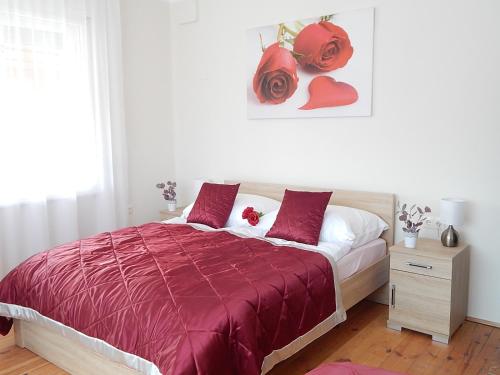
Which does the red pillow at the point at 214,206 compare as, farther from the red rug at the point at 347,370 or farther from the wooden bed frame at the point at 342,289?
the red rug at the point at 347,370

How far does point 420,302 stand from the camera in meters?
2.85

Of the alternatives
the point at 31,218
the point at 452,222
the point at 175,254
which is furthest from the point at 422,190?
the point at 31,218

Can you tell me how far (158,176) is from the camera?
4629 millimetres

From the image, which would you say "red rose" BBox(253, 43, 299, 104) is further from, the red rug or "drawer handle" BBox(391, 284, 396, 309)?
the red rug

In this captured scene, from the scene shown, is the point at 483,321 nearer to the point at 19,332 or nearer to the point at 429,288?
the point at 429,288

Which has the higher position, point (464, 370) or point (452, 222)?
point (452, 222)

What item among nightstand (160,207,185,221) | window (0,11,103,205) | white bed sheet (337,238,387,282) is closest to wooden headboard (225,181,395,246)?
white bed sheet (337,238,387,282)

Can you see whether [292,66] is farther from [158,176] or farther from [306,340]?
[306,340]

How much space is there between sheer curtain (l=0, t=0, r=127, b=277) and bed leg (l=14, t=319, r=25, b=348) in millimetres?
746

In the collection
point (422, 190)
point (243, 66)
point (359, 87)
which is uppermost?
point (243, 66)

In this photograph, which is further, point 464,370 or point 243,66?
point 243,66

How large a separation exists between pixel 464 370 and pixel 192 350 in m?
1.62

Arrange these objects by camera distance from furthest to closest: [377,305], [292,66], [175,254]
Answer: [292,66] < [377,305] < [175,254]

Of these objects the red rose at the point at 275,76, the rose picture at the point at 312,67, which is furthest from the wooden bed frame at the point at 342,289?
the red rose at the point at 275,76
